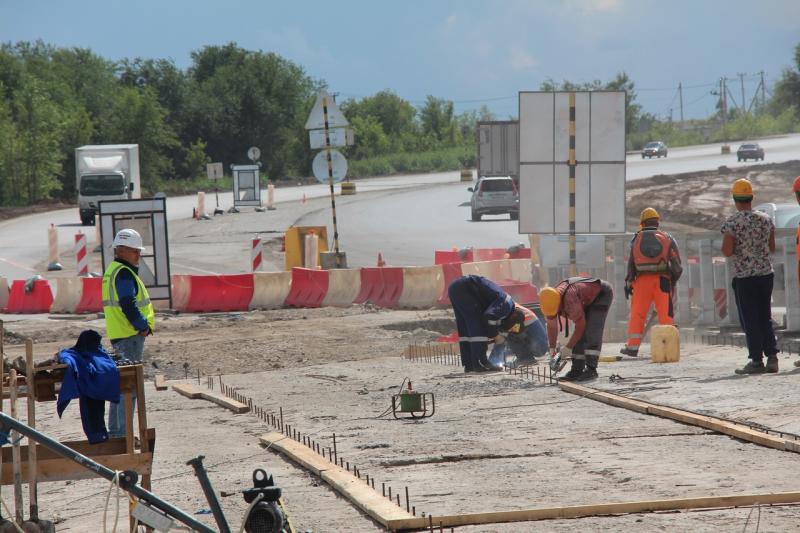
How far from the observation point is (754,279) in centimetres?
1270

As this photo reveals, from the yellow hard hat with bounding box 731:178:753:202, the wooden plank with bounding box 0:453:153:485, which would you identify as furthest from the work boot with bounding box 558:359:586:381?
the wooden plank with bounding box 0:453:153:485

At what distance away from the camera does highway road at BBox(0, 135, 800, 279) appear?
117 ft

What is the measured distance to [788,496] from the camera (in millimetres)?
7105

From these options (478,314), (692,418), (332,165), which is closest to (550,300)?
(478,314)

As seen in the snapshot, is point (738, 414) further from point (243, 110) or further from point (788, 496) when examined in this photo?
point (243, 110)

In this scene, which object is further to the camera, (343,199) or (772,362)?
(343,199)

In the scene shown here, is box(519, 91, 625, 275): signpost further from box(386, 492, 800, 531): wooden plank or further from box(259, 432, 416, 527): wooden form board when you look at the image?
box(386, 492, 800, 531): wooden plank

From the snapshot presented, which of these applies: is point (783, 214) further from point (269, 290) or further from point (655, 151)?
point (655, 151)

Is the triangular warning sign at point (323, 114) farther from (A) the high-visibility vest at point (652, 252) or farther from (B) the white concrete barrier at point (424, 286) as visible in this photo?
(A) the high-visibility vest at point (652, 252)

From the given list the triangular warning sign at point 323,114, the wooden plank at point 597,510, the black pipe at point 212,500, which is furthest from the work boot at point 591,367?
the triangular warning sign at point 323,114

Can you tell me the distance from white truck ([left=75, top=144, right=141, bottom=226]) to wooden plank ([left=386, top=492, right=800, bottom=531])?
44.3 metres

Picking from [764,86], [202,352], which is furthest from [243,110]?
[764,86]

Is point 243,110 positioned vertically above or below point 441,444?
above

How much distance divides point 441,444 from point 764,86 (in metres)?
188
